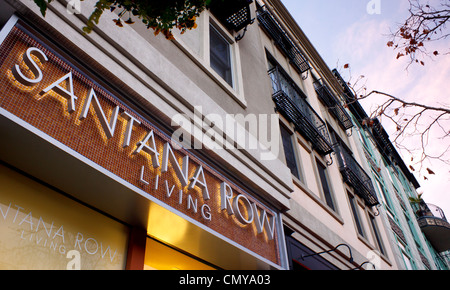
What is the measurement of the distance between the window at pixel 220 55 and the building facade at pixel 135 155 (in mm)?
44

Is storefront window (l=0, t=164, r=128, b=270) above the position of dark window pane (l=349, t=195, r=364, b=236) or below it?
below

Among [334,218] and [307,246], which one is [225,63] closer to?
[307,246]

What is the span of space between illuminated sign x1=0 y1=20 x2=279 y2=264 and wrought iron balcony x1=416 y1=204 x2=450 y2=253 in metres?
25.8

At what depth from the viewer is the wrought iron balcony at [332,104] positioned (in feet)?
50.2

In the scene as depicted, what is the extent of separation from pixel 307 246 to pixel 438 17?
16.2 feet

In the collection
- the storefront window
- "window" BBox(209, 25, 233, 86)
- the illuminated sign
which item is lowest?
the storefront window

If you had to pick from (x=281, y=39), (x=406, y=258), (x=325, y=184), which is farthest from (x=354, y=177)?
(x=406, y=258)

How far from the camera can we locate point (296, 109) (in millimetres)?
10352

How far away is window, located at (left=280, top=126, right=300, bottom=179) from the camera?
955cm

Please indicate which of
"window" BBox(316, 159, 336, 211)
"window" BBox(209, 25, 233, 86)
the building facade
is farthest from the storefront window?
"window" BBox(316, 159, 336, 211)

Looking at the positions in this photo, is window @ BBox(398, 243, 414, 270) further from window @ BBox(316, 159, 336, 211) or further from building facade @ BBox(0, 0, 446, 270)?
building facade @ BBox(0, 0, 446, 270)

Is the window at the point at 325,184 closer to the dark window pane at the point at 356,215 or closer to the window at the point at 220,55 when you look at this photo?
the dark window pane at the point at 356,215
